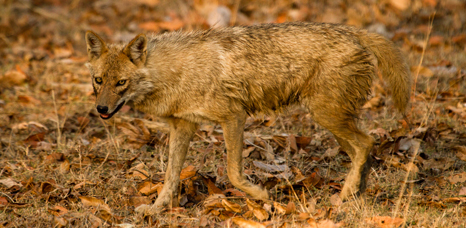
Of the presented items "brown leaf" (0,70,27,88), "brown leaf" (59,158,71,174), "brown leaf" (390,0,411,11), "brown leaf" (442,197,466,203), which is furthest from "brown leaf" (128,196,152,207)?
"brown leaf" (390,0,411,11)

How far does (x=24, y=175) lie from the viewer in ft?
18.7

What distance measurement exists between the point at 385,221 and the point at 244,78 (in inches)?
79.2

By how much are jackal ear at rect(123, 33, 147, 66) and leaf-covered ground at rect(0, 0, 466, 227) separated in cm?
122

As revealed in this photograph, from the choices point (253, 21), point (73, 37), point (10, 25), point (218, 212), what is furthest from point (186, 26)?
point (218, 212)

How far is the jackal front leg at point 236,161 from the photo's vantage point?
4.89 m

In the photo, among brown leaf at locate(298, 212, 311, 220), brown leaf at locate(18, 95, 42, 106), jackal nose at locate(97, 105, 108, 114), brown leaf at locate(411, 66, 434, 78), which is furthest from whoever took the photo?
brown leaf at locate(18, 95, 42, 106)

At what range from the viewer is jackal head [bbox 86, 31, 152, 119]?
4.67 meters

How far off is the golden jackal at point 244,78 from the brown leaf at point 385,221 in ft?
2.47

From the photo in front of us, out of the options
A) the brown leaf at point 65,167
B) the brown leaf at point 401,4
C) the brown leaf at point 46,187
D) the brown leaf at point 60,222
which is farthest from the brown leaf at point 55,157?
the brown leaf at point 401,4

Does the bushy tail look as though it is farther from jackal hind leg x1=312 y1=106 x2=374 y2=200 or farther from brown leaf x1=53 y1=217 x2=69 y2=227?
brown leaf x1=53 y1=217 x2=69 y2=227

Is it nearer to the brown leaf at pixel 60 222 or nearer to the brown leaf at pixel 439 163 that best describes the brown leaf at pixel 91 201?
the brown leaf at pixel 60 222

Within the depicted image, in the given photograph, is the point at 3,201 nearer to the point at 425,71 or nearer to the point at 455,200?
the point at 455,200

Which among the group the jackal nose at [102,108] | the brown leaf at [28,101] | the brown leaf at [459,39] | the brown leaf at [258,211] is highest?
the jackal nose at [102,108]

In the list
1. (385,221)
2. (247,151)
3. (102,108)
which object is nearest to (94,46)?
(102,108)
